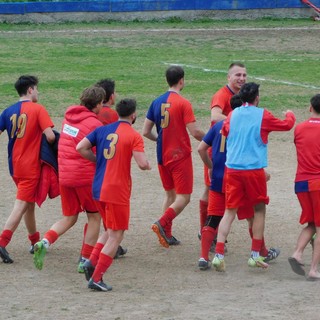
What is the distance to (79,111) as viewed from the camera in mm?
9789

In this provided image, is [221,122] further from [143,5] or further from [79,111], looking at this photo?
[143,5]

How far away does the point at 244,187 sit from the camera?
31.7ft

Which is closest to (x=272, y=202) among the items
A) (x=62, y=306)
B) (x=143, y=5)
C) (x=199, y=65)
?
(x=62, y=306)

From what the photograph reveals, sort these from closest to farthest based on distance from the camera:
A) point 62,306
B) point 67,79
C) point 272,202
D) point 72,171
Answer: point 62,306 < point 72,171 < point 272,202 < point 67,79

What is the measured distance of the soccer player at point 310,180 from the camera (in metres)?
9.50

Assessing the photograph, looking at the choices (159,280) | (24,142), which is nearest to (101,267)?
(159,280)

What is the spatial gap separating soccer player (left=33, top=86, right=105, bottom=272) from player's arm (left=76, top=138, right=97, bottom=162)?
15.4 inches

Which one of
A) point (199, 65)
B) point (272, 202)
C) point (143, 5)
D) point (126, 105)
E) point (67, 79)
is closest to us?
point (126, 105)

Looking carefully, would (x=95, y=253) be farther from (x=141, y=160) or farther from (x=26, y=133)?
(x=26, y=133)

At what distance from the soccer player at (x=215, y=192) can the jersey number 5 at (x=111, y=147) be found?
1.19 meters

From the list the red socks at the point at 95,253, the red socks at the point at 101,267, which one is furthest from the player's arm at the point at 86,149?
the red socks at the point at 101,267

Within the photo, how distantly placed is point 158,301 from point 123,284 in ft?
2.56

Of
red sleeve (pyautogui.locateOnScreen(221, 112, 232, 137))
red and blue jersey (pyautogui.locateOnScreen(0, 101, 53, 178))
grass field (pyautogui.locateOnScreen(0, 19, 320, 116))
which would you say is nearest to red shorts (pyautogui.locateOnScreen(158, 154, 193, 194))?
red sleeve (pyautogui.locateOnScreen(221, 112, 232, 137))

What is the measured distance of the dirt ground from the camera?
8.42 metres
